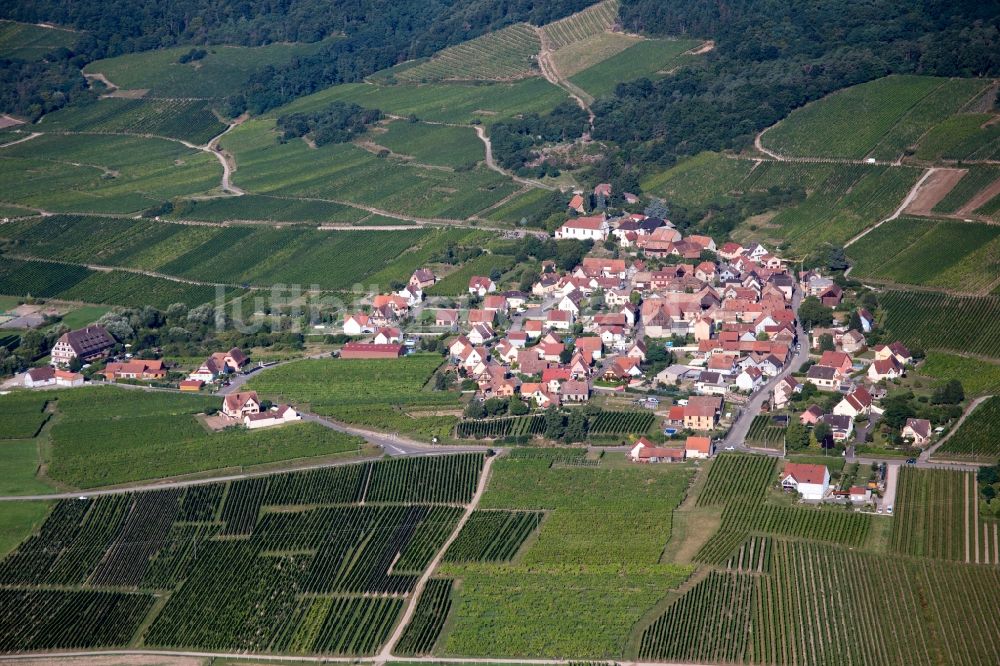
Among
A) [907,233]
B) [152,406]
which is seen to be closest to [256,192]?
[152,406]

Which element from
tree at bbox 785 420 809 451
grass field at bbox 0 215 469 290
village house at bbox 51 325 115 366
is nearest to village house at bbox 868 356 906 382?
tree at bbox 785 420 809 451

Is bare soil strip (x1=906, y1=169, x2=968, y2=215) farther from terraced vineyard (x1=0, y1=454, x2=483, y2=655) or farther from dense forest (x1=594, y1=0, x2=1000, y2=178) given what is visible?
terraced vineyard (x1=0, y1=454, x2=483, y2=655)

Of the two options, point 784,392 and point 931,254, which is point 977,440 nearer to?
point 784,392

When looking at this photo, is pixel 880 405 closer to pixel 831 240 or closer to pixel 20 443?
pixel 831 240

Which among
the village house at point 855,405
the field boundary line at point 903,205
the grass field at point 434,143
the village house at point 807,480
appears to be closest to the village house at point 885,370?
the village house at point 855,405

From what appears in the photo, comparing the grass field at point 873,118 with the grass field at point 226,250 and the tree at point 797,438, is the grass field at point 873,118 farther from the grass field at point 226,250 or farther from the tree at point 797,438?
the tree at point 797,438
